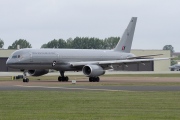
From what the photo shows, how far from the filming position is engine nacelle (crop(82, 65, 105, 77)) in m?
58.6

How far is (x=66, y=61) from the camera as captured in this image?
202 feet

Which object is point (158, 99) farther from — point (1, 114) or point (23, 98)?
point (1, 114)

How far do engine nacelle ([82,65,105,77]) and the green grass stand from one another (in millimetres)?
27865

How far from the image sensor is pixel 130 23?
227 ft

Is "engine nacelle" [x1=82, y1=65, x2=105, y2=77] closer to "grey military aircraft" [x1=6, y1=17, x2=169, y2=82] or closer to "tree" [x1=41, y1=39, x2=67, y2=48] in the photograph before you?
"grey military aircraft" [x1=6, y1=17, x2=169, y2=82]

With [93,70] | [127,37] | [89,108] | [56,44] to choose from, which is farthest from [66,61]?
[56,44]

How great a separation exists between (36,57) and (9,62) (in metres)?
2.75

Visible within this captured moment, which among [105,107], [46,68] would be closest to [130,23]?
[46,68]

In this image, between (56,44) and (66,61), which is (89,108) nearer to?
(66,61)

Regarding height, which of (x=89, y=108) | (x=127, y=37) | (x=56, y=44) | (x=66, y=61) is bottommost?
(x=89, y=108)

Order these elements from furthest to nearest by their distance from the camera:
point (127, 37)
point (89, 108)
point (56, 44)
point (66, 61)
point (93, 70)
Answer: point (56, 44)
point (127, 37)
point (66, 61)
point (93, 70)
point (89, 108)

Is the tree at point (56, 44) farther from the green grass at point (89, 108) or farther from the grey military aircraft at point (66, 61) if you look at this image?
the green grass at point (89, 108)

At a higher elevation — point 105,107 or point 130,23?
point 130,23

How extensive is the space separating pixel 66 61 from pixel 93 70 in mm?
4150
